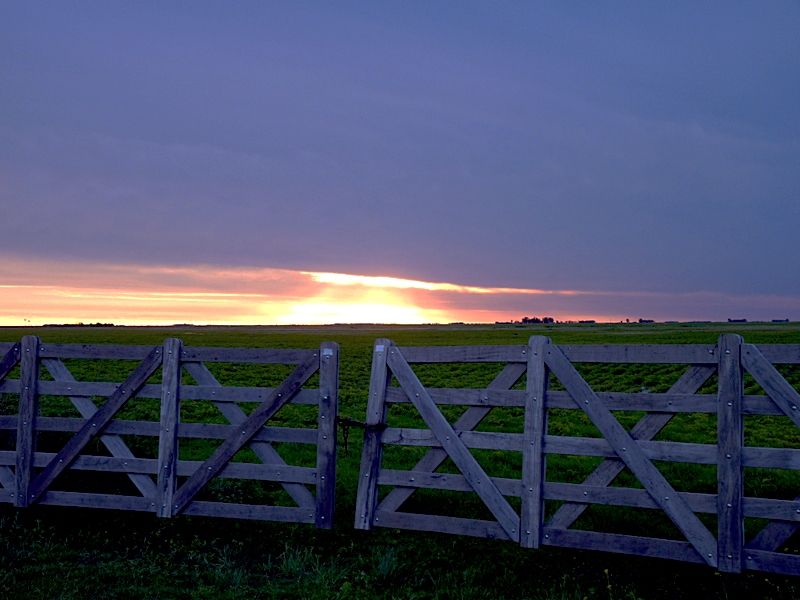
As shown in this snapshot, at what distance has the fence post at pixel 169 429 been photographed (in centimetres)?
1049

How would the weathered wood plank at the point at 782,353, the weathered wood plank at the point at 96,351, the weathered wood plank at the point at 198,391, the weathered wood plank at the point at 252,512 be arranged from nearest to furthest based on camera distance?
Answer: the weathered wood plank at the point at 782,353
the weathered wood plank at the point at 252,512
the weathered wood plank at the point at 198,391
the weathered wood plank at the point at 96,351

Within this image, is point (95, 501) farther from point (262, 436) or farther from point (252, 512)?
point (262, 436)

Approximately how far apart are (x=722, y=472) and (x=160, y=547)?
7.17 metres

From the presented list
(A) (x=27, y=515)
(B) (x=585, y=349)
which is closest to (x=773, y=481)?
(B) (x=585, y=349)

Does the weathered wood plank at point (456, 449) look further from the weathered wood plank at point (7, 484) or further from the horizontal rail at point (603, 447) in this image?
the weathered wood plank at point (7, 484)

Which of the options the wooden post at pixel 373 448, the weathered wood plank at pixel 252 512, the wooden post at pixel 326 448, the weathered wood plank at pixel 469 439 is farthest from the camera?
the weathered wood plank at pixel 252 512

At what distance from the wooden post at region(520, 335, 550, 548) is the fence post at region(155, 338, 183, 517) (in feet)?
16.2

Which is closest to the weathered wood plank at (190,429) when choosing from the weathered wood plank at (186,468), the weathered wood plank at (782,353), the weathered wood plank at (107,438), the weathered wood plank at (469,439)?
the weathered wood plank at (107,438)

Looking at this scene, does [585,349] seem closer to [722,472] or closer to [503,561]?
[722,472]

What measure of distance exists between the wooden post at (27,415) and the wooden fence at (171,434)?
0.05ft

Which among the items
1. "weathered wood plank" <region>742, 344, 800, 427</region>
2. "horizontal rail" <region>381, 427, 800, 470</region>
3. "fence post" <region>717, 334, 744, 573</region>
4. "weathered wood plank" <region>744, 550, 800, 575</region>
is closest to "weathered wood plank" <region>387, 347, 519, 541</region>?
"horizontal rail" <region>381, 427, 800, 470</region>

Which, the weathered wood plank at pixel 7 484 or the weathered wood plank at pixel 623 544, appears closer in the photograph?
the weathered wood plank at pixel 623 544

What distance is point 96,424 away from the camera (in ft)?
35.9

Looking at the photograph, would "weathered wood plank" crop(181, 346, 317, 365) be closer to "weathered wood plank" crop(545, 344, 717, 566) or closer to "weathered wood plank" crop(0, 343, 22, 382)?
"weathered wood plank" crop(0, 343, 22, 382)
